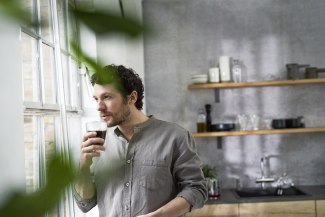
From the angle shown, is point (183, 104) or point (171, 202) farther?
point (183, 104)

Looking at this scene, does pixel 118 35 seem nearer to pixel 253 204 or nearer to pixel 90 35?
pixel 90 35

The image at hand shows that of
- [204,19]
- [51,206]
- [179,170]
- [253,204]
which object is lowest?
[253,204]

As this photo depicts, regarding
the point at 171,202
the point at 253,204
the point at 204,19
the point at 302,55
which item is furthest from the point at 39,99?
the point at 302,55

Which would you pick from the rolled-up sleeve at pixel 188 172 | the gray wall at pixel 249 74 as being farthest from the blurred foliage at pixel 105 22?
the gray wall at pixel 249 74

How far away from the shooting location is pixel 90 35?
0.39ft

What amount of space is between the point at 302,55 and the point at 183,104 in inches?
43.5

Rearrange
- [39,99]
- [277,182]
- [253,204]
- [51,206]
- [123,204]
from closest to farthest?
1. [51,206]
2. [123,204]
3. [39,99]
4. [253,204]
5. [277,182]

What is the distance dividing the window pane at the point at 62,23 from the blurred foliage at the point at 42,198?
0.14 ft

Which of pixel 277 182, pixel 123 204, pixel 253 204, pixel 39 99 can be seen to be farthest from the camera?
pixel 277 182

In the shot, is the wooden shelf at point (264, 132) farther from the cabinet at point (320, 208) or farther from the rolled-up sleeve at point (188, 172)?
the rolled-up sleeve at point (188, 172)

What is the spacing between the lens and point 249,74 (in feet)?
12.4

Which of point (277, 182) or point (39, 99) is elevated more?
point (39, 99)

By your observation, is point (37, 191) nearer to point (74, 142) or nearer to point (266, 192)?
point (74, 142)

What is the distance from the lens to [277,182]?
3607mm
